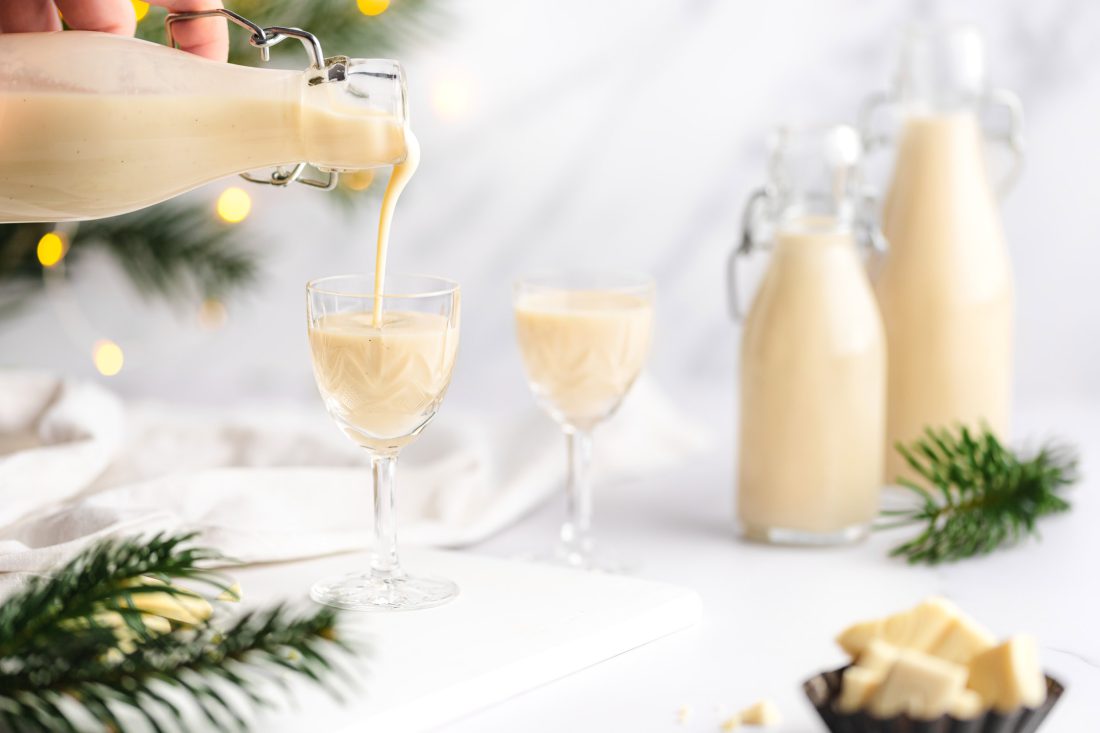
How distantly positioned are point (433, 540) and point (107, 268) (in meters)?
1.00

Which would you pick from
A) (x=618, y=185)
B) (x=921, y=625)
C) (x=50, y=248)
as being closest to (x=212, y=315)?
(x=50, y=248)

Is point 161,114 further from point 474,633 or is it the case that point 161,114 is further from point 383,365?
point 474,633

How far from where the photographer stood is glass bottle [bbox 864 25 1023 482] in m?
1.39

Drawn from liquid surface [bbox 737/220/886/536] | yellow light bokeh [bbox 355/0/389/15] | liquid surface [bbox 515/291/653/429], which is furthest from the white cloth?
yellow light bokeh [bbox 355/0/389/15]

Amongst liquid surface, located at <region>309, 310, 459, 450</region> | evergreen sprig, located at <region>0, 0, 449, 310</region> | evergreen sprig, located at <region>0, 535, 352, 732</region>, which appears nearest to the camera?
evergreen sprig, located at <region>0, 535, 352, 732</region>

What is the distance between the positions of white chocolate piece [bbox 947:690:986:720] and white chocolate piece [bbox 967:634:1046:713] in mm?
11

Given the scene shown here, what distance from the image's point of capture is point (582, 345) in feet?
3.88

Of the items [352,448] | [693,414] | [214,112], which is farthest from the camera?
[693,414]

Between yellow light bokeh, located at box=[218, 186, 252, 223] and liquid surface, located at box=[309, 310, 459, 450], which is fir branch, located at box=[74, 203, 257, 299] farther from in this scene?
liquid surface, located at box=[309, 310, 459, 450]

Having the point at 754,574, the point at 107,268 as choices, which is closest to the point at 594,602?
the point at 754,574

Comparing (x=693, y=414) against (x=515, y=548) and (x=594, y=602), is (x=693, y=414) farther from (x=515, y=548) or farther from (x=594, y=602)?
(x=594, y=602)

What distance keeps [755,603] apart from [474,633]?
25 cm

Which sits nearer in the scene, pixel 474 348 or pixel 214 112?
pixel 214 112

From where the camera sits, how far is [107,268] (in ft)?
6.62
